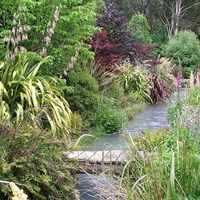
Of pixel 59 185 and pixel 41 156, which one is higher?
→ pixel 41 156

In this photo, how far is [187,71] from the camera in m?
17.7

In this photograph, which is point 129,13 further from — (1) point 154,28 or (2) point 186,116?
(2) point 186,116

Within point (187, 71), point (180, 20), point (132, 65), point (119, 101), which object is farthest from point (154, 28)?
point (119, 101)

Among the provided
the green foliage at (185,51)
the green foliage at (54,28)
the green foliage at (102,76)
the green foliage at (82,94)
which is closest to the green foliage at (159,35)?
the green foliage at (185,51)

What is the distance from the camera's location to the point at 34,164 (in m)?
3.23

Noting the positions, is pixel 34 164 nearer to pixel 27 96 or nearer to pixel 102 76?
pixel 27 96

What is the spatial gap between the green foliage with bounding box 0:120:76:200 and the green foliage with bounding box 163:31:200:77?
15432mm

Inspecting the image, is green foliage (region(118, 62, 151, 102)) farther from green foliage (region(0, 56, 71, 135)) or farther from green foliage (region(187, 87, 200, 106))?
green foliage (region(0, 56, 71, 135))

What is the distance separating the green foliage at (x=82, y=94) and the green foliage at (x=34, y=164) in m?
3.58

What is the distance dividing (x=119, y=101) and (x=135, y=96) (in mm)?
1544

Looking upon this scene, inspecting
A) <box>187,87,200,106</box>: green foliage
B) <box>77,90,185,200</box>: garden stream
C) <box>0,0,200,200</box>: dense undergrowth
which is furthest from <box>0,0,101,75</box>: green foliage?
<box>187,87,200,106</box>: green foliage

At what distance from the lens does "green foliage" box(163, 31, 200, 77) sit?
61.3 ft

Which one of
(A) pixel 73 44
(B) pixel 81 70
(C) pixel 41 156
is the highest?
(A) pixel 73 44

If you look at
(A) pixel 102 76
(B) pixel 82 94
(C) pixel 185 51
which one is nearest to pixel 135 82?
(A) pixel 102 76
